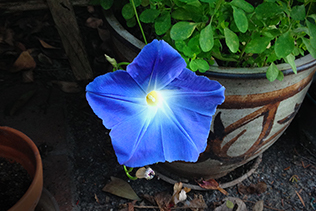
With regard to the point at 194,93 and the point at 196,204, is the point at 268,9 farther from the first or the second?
the point at 196,204

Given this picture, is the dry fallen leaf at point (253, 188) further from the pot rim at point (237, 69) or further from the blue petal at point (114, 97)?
the blue petal at point (114, 97)

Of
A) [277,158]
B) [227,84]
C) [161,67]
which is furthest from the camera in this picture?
[277,158]

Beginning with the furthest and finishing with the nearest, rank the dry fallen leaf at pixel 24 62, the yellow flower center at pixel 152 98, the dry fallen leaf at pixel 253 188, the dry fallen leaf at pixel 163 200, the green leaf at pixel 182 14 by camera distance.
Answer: the dry fallen leaf at pixel 24 62 → the dry fallen leaf at pixel 253 188 → the dry fallen leaf at pixel 163 200 → the green leaf at pixel 182 14 → the yellow flower center at pixel 152 98

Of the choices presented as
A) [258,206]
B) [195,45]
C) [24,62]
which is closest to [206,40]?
[195,45]

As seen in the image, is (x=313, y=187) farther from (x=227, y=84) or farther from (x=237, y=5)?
(x=237, y=5)

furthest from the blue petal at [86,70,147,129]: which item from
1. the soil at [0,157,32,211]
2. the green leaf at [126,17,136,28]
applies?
the soil at [0,157,32,211]

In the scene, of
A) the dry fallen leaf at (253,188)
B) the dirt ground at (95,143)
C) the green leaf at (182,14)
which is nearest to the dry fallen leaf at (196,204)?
the dirt ground at (95,143)

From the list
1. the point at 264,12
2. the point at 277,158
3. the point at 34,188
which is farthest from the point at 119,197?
the point at 264,12
